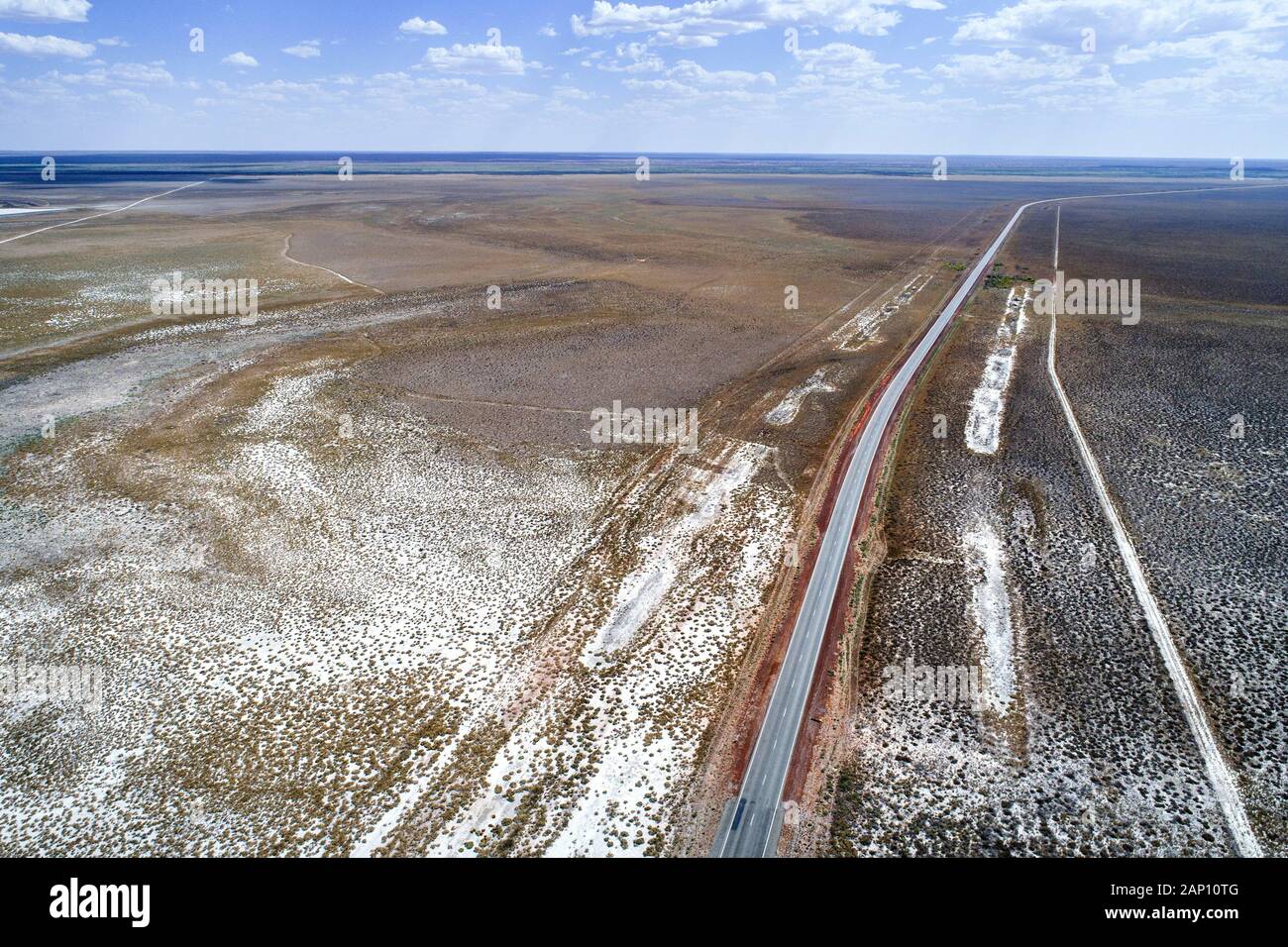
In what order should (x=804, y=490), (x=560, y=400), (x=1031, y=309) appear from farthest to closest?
(x=1031, y=309), (x=560, y=400), (x=804, y=490)

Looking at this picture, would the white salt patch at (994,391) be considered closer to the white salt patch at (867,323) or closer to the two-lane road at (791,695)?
the two-lane road at (791,695)

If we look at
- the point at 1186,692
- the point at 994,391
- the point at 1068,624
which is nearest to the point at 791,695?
the point at 1068,624

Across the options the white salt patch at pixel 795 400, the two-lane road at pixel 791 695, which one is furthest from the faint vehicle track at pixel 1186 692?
the white salt patch at pixel 795 400

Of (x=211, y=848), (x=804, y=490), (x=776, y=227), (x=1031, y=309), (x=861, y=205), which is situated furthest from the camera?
(x=861, y=205)

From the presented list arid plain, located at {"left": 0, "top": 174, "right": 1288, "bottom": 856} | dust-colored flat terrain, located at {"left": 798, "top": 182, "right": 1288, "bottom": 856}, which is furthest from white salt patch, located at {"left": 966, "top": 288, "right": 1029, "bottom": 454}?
arid plain, located at {"left": 0, "top": 174, "right": 1288, "bottom": 856}

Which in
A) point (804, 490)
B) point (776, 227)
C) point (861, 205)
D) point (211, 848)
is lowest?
point (211, 848)

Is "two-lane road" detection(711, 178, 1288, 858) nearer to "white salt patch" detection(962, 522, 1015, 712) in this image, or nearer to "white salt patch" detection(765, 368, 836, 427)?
"white salt patch" detection(765, 368, 836, 427)

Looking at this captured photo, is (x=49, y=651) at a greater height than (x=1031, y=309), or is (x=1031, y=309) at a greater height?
(x=1031, y=309)

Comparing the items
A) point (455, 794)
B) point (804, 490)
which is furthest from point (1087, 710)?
point (455, 794)

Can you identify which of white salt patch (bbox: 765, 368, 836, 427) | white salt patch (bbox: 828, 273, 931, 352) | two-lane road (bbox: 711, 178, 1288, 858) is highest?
white salt patch (bbox: 828, 273, 931, 352)

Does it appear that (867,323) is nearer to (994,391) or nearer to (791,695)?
(994,391)

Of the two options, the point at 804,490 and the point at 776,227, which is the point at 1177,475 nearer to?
the point at 804,490
